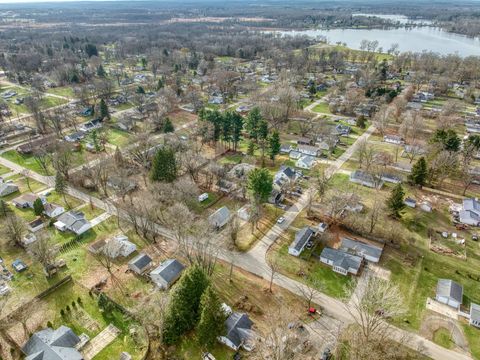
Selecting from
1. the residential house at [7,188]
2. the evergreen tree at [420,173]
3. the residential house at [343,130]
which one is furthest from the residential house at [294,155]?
the residential house at [7,188]

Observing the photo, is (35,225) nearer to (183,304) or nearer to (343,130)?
(183,304)

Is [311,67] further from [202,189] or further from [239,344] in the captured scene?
[239,344]

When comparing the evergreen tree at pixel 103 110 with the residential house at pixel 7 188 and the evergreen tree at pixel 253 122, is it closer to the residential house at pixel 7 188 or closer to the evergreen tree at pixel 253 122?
the residential house at pixel 7 188

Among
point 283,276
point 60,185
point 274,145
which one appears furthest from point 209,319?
point 274,145

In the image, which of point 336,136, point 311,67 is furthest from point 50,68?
point 336,136

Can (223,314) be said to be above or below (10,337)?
above

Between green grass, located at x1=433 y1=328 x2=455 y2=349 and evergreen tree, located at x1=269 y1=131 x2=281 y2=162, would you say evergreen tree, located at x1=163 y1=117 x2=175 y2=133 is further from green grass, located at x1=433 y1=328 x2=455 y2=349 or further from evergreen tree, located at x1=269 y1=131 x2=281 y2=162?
green grass, located at x1=433 y1=328 x2=455 y2=349

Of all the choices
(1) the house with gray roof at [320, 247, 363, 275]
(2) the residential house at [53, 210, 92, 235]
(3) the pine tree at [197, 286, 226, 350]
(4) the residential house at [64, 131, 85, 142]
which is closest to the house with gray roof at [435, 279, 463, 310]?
(1) the house with gray roof at [320, 247, 363, 275]
